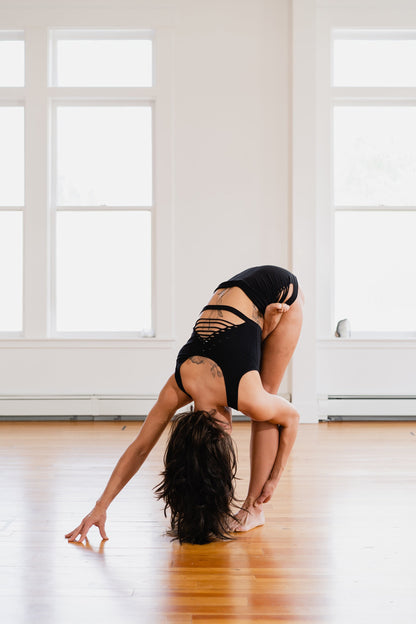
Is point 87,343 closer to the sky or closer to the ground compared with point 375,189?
closer to the ground

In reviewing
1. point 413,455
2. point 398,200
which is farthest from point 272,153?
point 413,455

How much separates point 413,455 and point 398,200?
238 cm

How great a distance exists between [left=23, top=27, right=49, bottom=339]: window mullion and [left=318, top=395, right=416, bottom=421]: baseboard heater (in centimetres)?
240

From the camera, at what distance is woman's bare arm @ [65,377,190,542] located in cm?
222

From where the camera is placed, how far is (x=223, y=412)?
2189mm

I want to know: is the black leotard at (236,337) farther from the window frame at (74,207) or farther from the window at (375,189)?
the window at (375,189)

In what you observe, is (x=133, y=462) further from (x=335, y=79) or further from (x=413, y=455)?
(x=335, y=79)

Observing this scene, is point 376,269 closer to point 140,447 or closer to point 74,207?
point 74,207

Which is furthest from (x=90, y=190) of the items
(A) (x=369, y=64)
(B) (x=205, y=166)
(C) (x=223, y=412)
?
(C) (x=223, y=412)

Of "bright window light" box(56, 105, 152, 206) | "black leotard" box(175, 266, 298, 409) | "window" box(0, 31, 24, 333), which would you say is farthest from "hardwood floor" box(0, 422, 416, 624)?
"bright window light" box(56, 105, 152, 206)

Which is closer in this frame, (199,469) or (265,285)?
(199,469)

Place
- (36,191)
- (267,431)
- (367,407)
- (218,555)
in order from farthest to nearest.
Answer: (36,191)
(367,407)
(267,431)
(218,555)

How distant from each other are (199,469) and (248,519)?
1.77 feet

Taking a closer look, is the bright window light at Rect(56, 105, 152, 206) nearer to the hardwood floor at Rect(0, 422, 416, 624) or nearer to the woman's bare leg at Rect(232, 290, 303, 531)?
the hardwood floor at Rect(0, 422, 416, 624)
